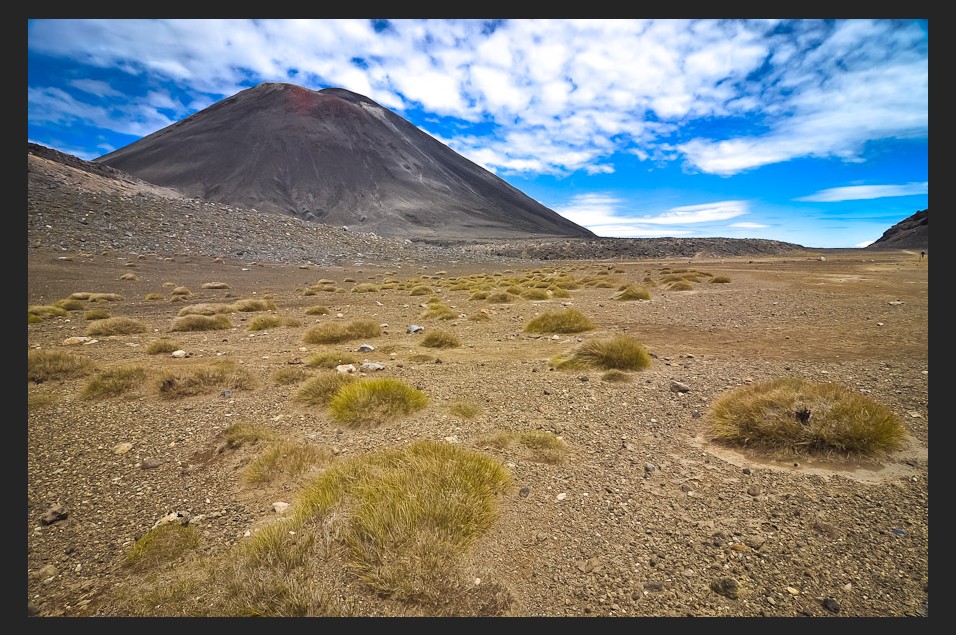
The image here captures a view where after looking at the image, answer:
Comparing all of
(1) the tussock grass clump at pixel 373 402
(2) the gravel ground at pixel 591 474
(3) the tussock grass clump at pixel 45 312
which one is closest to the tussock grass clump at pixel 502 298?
(2) the gravel ground at pixel 591 474

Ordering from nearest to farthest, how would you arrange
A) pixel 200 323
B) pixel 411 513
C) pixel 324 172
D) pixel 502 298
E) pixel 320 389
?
pixel 411 513 → pixel 320 389 → pixel 200 323 → pixel 502 298 → pixel 324 172

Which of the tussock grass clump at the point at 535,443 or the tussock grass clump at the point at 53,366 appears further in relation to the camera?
the tussock grass clump at the point at 53,366

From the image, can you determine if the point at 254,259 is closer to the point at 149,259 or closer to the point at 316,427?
the point at 149,259

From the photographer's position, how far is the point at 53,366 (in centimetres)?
689

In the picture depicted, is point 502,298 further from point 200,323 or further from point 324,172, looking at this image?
point 324,172

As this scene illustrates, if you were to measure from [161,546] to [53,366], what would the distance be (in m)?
6.18

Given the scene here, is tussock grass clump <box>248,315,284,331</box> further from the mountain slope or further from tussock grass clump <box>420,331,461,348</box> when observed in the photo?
the mountain slope

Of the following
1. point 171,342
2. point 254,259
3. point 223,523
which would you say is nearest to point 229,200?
point 254,259

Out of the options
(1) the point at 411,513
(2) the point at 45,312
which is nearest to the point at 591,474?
(1) the point at 411,513

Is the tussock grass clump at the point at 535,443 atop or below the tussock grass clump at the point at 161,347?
below

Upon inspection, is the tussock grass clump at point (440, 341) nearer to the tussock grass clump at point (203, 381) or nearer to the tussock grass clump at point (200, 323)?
the tussock grass clump at point (203, 381)

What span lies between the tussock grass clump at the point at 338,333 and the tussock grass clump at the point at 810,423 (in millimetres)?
8506

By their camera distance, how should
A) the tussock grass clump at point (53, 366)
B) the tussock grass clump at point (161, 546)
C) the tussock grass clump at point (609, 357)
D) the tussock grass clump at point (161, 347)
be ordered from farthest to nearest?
the tussock grass clump at point (161, 347) → the tussock grass clump at point (609, 357) → the tussock grass clump at point (53, 366) → the tussock grass clump at point (161, 546)

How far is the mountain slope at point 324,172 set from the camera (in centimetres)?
12900
